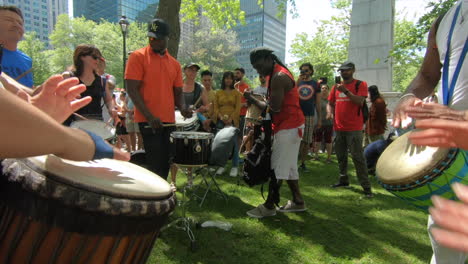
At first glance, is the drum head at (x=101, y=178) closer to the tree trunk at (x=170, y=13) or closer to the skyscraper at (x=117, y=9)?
the tree trunk at (x=170, y=13)

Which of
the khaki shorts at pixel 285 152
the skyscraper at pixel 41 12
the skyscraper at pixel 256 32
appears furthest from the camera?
the skyscraper at pixel 256 32

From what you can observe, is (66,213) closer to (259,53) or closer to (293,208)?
(259,53)

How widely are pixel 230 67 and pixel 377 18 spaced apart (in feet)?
103

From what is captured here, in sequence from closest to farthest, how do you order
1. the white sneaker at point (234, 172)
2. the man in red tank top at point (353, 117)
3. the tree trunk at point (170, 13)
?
the man in red tank top at point (353, 117) → the white sneaker at point (234, 172) → the tree trunk at point (170, 13)

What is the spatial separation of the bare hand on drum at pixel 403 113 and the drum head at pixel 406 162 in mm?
102

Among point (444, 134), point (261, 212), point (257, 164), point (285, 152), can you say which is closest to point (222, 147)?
point (257, 164)

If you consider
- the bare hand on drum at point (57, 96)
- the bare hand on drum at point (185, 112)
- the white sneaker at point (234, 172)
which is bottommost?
the white sneaker at point (234, 172)

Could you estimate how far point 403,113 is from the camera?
67.5 inches

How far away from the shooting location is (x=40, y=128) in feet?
2.62

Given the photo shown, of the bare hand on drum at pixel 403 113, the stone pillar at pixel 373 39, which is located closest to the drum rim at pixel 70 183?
the bare hand on drum at pixel 403 113

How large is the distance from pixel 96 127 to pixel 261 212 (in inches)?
87.8

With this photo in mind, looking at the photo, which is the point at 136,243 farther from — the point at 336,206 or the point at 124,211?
the point at 336,206

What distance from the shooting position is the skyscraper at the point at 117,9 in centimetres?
6212

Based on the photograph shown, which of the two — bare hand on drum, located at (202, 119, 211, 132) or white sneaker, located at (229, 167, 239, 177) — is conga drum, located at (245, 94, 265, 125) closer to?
bare hand on drum, located at (202, 119, 211, 132)
